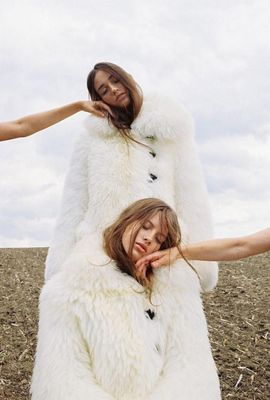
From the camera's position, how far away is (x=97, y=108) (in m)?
3.53

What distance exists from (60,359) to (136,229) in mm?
646

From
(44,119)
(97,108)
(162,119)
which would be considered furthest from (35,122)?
(162,119)

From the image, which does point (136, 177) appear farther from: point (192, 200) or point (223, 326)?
point (223, 326)

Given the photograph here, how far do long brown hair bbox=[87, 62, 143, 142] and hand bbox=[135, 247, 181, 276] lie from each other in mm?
745

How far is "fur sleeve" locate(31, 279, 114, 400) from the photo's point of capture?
2.71m

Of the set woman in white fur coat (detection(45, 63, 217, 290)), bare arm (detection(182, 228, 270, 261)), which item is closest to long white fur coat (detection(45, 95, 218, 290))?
woman in white fur coat (detection(45, 63, 217, 290))

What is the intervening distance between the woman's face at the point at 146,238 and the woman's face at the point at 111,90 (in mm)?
803

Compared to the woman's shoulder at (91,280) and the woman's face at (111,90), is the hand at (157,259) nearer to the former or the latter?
the woman's shoulder at (91,280)

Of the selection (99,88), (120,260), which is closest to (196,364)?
(120,260)

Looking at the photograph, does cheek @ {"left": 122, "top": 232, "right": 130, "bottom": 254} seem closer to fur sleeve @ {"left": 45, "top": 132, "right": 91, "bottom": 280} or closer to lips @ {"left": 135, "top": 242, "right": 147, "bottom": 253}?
lips @ {"left": 135, "top": 242, "right": 147, "bottom": 253}

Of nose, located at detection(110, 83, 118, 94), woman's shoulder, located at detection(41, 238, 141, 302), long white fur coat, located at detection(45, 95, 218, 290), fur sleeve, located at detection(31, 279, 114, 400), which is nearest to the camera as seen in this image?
fur sleeve, located at detection(31, 279, 114, 400)

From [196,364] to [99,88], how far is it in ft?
5.08

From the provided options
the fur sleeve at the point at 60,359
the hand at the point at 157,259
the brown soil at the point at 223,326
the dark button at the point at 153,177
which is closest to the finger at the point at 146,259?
the hand at the point at 157,259

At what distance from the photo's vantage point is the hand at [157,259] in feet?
9.48
